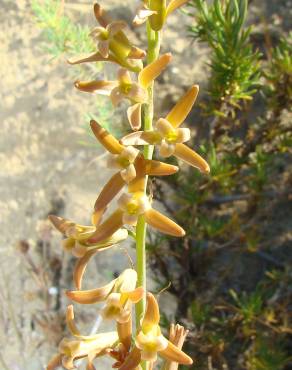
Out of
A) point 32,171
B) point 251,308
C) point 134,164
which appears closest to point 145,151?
point 134,164

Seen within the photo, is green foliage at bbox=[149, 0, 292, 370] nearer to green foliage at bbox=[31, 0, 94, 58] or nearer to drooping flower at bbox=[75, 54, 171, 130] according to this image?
green foliage at bbox=[31, 0, 94, 58]

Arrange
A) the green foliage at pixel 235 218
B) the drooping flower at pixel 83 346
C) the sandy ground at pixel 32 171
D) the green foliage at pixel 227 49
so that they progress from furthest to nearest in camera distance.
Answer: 1. the sandy ground at pixel 32 171
2. the green foliage at pixel 235 218
3. the green foliage at pixel 227 49
4. the drooping flower at pixel 83 346

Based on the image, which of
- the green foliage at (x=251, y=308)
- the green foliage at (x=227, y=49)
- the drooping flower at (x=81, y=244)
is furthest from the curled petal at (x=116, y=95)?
the green foliage at (x=251, y=308)

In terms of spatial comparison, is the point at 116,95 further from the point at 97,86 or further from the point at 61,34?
the point at 61,34

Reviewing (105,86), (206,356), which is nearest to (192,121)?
(206,356)

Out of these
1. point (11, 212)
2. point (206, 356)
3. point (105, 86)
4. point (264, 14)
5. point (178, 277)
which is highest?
point (264, 14)

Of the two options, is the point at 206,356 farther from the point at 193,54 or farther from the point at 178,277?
the point at 193,54

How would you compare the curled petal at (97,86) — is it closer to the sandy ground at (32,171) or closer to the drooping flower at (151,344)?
the drooping flower at (151,344)
